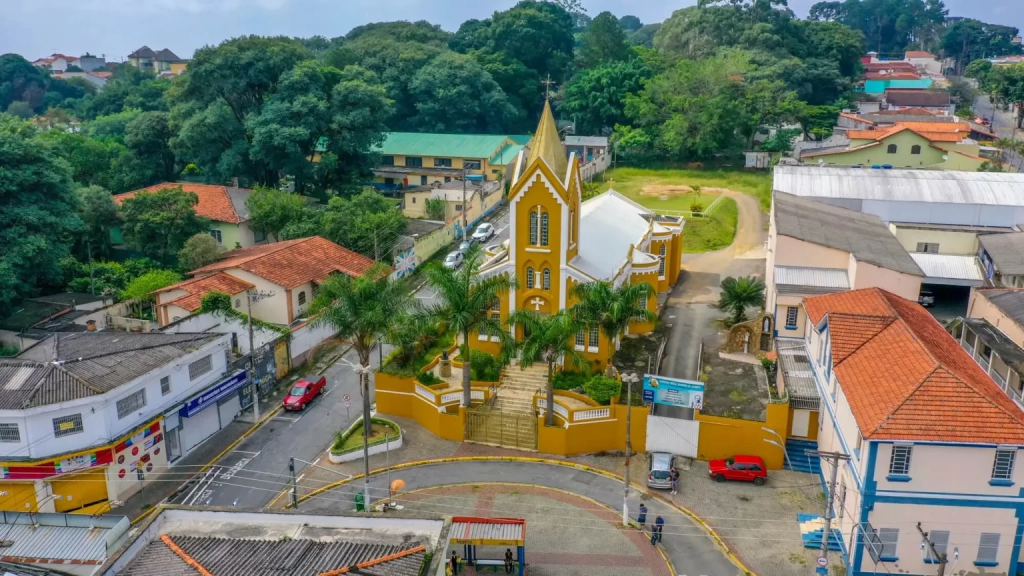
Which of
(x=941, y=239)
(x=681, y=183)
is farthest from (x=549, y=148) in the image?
(x=681, y=183)

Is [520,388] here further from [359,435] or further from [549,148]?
[549,148]

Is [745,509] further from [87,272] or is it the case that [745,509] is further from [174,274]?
[87,272]

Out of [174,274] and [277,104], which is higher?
[277,104]

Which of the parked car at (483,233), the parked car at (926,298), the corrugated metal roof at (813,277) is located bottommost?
the parked car at (926,298)

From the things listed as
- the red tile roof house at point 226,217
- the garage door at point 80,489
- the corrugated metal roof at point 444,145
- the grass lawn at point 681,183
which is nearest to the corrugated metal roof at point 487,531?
the garage door at point 80,489

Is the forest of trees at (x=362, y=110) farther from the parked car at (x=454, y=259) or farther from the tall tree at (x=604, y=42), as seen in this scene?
the parked car at (x=454, y=259)

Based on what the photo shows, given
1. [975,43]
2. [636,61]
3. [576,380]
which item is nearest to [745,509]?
[576,380]

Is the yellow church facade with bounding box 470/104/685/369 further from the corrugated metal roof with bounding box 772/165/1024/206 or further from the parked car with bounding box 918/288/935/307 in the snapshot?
the corrugated metal roof with bounding box 772/165/1024/206
